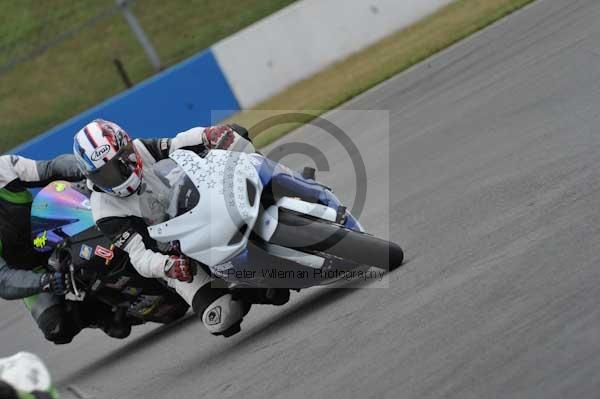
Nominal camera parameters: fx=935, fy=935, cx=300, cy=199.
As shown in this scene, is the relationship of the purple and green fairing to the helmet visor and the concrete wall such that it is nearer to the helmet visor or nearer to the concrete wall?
the helmet visor

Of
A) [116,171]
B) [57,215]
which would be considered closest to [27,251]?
[57,215]

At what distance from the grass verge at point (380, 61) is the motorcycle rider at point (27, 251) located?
6.59m

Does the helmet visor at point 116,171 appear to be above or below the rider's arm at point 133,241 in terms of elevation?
above

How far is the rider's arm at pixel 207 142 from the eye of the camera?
602cm

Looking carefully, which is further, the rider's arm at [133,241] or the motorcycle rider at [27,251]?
the motorcycle rider at [27,251]

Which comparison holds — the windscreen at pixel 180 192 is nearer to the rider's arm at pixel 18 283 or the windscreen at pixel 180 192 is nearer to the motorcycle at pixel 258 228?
the motorcycle at pixel 258 228

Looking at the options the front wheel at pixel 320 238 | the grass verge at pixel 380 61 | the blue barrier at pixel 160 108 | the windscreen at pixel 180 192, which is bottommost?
the grass verge at pixel 380 61

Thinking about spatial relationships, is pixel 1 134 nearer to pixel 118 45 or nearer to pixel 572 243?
pixel 118 45

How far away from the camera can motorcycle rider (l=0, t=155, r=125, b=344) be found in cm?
703

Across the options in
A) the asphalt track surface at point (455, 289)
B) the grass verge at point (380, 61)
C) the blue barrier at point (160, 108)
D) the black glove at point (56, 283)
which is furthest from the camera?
the blue barrier at point (160, 108)

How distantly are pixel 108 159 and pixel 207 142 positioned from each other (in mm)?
707

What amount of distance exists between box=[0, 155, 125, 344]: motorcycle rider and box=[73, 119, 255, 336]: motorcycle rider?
1.01 metres

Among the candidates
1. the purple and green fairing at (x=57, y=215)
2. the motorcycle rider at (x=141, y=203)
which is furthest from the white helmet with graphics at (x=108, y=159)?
the purple and green fairing at (x=57, y=215)

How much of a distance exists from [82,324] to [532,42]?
6.68 meters
